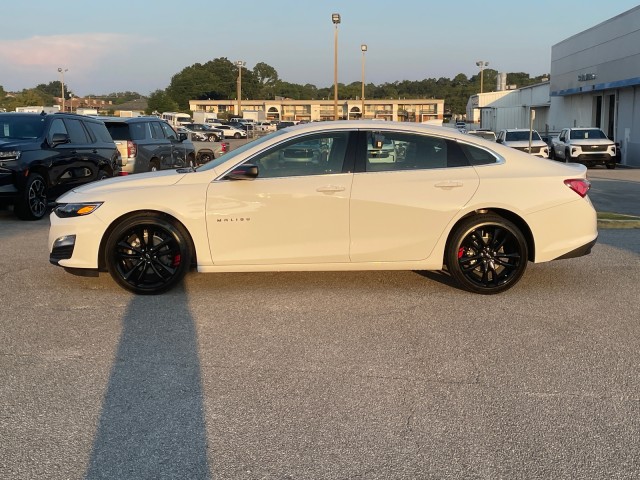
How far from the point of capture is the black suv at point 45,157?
1163 centimetres

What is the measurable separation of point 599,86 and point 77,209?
3724cm

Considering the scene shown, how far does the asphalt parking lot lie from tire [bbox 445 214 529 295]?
0.53 feet

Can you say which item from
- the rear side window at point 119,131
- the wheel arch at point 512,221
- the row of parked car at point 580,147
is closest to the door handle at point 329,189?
the wheel arch at point 512,221

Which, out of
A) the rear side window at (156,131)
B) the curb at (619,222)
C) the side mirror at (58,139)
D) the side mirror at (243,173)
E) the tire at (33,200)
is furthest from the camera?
the rear side window at (156,131)

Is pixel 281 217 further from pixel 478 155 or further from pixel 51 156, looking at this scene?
pixel 51 156

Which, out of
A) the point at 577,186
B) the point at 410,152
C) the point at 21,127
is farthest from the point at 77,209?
the point at 21,127

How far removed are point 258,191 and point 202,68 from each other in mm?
166996

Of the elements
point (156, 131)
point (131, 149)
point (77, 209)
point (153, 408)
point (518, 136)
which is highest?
point (518, 136)

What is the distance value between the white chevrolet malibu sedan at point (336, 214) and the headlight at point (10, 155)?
5524mm

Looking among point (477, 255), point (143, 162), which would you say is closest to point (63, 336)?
point (477, 255)

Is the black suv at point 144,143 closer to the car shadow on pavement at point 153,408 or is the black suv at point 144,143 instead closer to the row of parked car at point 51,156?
the row of parked car at point 51,156

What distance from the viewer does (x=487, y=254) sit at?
22.1 ft

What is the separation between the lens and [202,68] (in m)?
166

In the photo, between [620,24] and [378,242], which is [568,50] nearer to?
[620,24]
